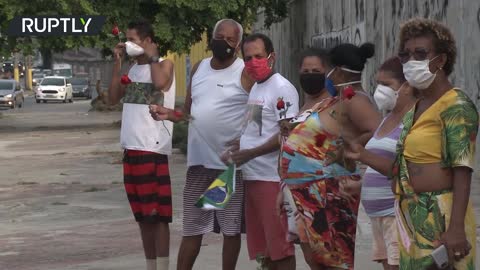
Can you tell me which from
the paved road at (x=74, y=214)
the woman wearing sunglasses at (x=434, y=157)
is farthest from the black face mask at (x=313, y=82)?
the paved road at (x=74, y=214)

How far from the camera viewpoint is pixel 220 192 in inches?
287

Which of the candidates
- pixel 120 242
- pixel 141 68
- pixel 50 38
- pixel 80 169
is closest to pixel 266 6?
pixel 50 38

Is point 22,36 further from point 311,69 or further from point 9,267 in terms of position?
point 311,69

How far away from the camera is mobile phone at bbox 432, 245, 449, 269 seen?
16.3 ft

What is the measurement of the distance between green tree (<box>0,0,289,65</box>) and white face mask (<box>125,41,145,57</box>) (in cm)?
2227

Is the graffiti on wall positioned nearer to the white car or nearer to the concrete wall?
the concrete wall

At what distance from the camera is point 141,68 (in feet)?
27.3

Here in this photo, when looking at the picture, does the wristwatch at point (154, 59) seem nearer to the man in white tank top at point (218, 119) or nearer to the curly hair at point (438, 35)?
the man in white tank top at point (218, 119)

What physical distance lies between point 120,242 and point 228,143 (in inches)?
137

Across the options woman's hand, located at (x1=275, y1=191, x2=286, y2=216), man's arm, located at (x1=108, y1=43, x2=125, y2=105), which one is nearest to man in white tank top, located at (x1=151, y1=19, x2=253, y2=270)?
man's arm, located at (x1=108, y1=43, x2=125, y2=105)

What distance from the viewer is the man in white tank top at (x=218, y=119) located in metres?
7.69

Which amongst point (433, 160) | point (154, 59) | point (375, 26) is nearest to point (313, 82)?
point (433, 160)

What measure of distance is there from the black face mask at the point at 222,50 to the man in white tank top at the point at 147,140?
2.30 feet

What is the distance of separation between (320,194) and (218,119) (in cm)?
145
